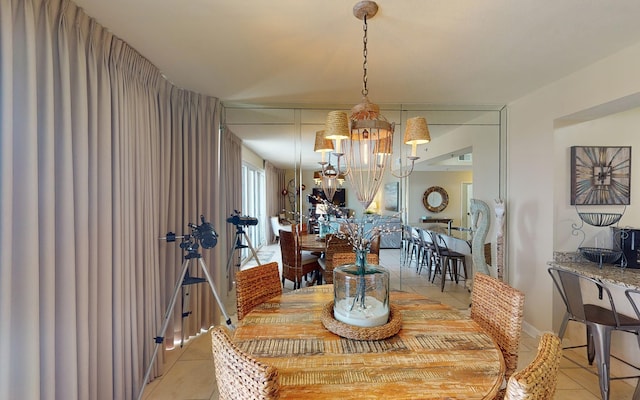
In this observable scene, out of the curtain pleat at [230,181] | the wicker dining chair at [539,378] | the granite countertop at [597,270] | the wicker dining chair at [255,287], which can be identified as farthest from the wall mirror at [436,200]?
the wicker dining chair at [539,378]

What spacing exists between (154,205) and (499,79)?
10.5 ft

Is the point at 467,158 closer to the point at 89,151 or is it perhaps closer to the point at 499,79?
the point at 499,79

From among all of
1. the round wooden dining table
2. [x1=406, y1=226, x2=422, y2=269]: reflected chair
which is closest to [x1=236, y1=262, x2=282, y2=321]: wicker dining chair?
the round wooden dining table

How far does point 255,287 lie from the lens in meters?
1.82

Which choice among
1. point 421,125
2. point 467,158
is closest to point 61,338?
point 421,125

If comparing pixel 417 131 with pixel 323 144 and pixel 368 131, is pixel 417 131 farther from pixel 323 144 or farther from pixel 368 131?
pixel 323 144

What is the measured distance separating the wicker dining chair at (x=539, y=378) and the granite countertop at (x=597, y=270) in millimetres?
1796

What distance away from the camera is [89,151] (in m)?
1.59

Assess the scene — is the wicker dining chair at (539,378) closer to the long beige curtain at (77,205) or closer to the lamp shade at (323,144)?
the lamp shade at (323,144)

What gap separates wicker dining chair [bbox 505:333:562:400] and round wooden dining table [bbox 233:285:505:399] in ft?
0.73

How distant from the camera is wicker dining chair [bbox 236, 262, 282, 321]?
5.61 ft

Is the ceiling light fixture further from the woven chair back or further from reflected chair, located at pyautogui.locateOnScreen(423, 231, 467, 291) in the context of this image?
reflected chair, located at pyautogui.locateOnScreen(423, 231, 467, 291)

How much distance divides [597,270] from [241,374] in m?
2.92

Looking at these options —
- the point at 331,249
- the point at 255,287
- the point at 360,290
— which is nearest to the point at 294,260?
the point at 331,249
